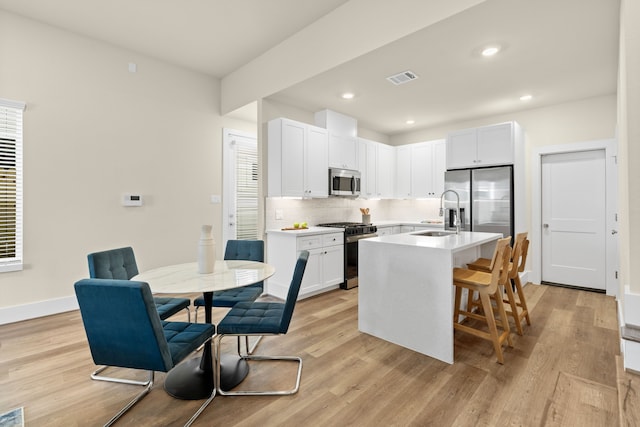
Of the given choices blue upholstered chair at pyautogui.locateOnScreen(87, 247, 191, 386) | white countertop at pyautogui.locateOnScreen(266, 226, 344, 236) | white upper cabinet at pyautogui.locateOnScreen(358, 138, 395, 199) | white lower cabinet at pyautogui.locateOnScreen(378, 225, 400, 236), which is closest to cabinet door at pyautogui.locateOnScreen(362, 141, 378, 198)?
white upper cabinet at pyautogui.locateOnScreen(358, 138, 395, 199)

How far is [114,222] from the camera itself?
3932 mm

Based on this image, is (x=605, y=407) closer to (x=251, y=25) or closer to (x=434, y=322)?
(x=434, y=322)

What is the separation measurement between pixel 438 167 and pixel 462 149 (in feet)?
2.35

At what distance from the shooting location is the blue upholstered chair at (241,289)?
2.61 metres

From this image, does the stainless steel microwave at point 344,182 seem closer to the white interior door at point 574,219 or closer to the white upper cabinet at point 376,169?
the white upper cabinet at point 376,169

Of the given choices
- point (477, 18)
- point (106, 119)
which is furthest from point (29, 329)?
point (477, 18)

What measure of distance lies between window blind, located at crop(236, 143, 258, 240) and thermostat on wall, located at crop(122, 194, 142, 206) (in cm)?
145

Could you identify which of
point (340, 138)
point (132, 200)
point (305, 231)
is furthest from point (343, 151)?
point (132, 200)

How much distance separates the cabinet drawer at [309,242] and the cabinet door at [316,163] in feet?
2.11

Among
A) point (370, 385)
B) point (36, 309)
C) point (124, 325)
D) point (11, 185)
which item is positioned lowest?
point (370, 385)

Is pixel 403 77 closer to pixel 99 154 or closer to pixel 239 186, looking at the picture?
pixel 239 186

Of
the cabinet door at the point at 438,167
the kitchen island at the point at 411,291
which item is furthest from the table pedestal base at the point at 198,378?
the cabinet door at the point at 438,167

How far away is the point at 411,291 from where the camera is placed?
270 centimetres

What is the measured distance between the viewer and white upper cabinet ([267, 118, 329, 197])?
13.6 ft
